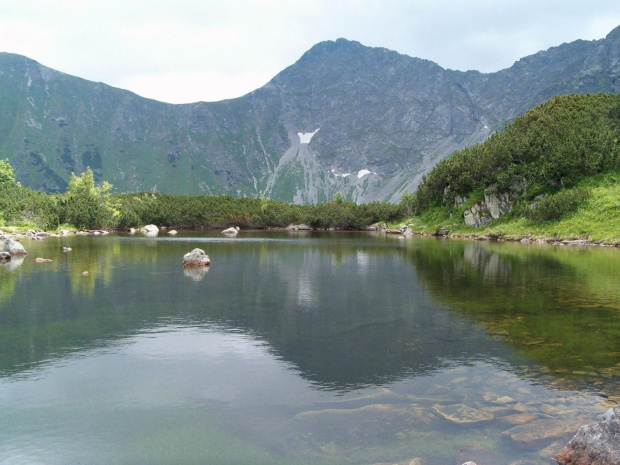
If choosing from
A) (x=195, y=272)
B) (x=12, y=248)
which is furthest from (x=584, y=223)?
(x=12, y=248)

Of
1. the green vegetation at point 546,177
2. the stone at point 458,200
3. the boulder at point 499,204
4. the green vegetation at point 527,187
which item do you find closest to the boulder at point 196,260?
the green vegetation at point 546,177

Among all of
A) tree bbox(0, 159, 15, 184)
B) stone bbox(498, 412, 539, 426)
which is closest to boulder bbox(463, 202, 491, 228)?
stone bbox(498, 412, 539, 426)

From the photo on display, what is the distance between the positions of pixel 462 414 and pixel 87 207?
149840mm

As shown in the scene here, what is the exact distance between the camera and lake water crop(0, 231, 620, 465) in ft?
45.5

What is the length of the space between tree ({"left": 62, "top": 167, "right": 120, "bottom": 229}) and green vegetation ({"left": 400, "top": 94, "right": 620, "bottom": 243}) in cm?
10704

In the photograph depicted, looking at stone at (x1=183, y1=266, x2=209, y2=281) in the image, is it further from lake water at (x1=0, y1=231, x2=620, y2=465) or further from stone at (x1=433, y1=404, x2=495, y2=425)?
stone at (x1=433, y1=404, x2=495, y2=425)

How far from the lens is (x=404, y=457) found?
1309cm

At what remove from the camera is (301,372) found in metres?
20.0

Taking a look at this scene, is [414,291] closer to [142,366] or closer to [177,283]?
[177,283]

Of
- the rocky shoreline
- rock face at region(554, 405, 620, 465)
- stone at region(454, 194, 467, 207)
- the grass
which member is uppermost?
stone at region(454, 194, 467, 207)

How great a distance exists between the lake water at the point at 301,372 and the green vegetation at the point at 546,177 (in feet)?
245

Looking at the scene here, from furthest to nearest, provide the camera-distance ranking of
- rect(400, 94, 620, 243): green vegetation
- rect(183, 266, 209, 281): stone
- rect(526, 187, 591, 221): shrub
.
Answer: rect(526, 187, 591, 221): shrub
rect(400, 94, 620, 243): green vegetation
rect(183, 266, 209, 281): stone

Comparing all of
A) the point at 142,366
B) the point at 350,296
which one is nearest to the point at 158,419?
the point at 142,366

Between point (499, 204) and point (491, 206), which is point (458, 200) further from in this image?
point (499, 204)
